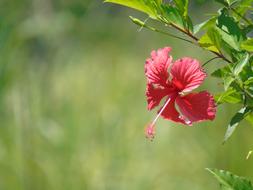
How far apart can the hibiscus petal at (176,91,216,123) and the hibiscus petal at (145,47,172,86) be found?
3 cm

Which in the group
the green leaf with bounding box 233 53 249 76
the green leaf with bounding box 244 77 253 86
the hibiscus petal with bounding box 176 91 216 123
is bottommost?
the hibiscus petal with bounding box 176 91 216 123

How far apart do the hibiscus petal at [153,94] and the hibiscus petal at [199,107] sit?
1.0 inches

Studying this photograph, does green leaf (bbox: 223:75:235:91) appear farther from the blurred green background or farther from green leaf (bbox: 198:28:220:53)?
the blurred green background

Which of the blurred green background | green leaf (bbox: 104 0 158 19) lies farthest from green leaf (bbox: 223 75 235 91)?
the blurred green background

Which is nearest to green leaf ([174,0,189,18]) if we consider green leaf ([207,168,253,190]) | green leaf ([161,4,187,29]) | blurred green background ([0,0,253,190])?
green leaf ([161,4,187,29])

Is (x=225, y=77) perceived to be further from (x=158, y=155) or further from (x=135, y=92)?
(x=135, y=92)

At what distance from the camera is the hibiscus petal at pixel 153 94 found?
712 mm

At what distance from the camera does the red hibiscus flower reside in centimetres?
68

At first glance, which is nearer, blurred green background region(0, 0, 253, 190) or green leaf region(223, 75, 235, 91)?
green leaf region(223, 75, 235, 91)

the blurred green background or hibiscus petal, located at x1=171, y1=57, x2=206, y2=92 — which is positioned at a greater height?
hibiscus petal, located at x1=171, y1=57, x2=206, y2=92

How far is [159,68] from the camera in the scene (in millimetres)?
694

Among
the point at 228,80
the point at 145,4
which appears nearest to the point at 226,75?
the point at 228,80

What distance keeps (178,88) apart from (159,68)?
0.03m

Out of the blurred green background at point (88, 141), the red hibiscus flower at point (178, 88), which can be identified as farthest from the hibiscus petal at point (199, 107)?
the blurred green background at point (88, 141)
